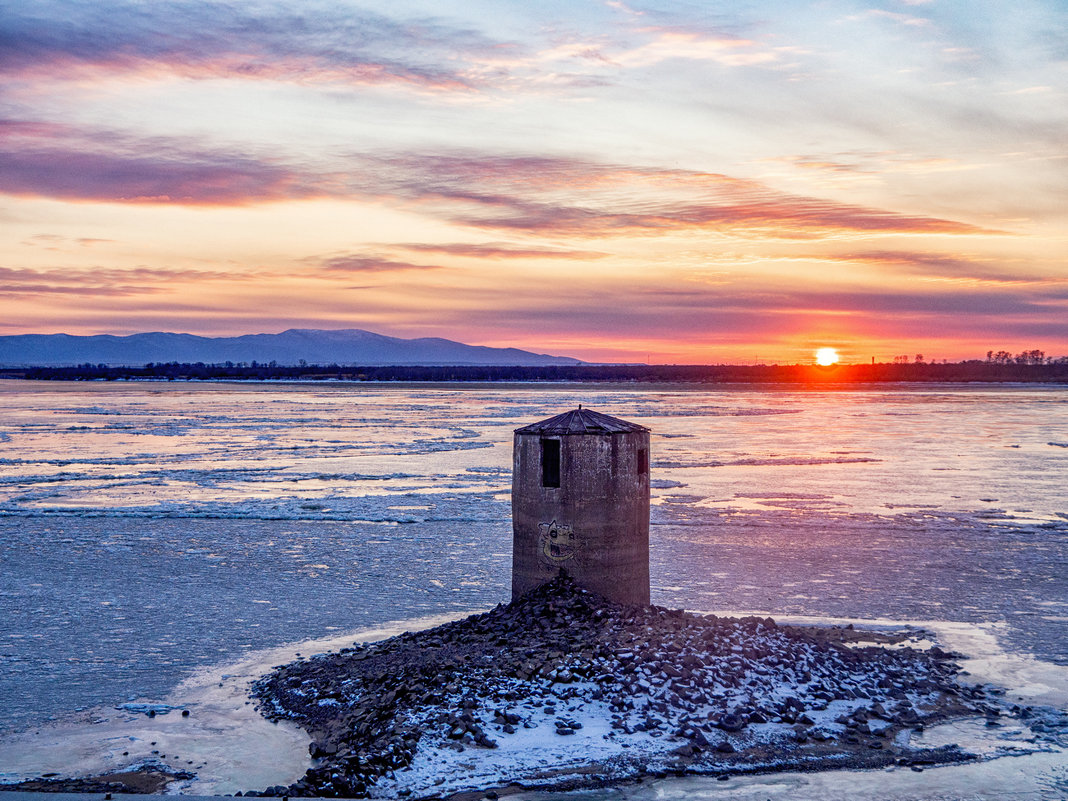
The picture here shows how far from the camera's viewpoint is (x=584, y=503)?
10.8 metres

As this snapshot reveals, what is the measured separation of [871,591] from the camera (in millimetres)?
13547

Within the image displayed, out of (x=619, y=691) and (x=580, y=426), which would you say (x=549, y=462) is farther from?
(x=619, y=691)

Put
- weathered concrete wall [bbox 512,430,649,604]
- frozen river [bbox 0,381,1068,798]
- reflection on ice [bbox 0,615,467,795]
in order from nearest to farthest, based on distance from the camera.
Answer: reflection on ice [bbox 0,615,467,795] → weathered concrete wall [bbox 512,430,649,604] → frozen river [bbox 0,381,1068,798]

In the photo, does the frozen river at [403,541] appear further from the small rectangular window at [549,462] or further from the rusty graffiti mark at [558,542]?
the small rectangular window at [549,462]

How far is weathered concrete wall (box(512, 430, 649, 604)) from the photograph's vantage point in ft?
35.3

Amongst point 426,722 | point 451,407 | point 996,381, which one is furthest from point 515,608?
point 996,381

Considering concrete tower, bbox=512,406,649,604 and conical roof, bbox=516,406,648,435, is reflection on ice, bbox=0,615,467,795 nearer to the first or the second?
concrete tower, bbox=512,406,649,604

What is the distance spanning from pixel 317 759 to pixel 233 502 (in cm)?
1375

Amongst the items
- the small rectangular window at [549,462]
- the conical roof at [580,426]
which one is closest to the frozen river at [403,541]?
the small rectangular window at [549,462]

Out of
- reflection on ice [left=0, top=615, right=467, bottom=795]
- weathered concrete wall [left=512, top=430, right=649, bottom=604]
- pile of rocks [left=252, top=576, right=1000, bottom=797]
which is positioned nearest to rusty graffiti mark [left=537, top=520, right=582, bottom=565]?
weathered concrete wall [left=512, top=430, right=649, bottom=604]

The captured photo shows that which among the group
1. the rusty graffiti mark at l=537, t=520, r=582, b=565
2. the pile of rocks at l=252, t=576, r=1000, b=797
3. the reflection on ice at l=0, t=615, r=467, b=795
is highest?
the rusty graffiti mark at l=537, t=520, r=582, b=565

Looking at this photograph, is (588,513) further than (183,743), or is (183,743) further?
(588,513)

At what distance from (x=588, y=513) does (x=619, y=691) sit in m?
2.31

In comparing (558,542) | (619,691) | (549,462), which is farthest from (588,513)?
(619,691)
